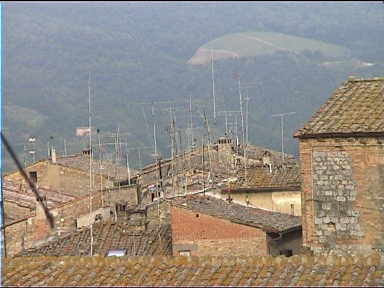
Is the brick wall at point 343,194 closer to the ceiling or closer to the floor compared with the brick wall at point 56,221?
closer to the ceiling

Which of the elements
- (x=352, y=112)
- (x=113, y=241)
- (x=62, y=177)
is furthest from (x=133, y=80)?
(x=352, y=112)

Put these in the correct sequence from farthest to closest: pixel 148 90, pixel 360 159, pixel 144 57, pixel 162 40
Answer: pixel 148 90
pixel 144 57
pixel 162 40
pixel 360 159

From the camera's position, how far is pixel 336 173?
706 inches

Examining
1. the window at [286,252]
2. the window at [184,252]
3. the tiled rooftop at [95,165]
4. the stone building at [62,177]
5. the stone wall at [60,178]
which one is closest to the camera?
the window at [184,252]

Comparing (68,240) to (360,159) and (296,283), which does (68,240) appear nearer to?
(360,159)

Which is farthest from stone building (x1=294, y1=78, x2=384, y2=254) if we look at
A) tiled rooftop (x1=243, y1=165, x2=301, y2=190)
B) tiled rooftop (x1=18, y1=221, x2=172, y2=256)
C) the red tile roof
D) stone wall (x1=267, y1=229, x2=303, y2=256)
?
the red tile roof

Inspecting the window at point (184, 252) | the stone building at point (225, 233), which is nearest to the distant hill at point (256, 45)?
the stone building at point (225, 233)

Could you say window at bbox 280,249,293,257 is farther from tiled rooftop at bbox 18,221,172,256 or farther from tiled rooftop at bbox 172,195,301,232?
tiled rooftop at bbox 18,221,172,256

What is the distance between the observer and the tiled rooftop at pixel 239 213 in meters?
22.7

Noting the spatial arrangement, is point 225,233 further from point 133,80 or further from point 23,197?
point 133,80

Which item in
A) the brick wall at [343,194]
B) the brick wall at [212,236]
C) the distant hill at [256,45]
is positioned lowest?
the brick wall at [212,236]

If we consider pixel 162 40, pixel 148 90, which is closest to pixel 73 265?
pixel 162 40

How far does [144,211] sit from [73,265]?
16091 millimetres

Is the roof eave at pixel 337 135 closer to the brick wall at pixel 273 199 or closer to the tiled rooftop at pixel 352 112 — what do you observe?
the tiled rooftop at pixel 352 112
